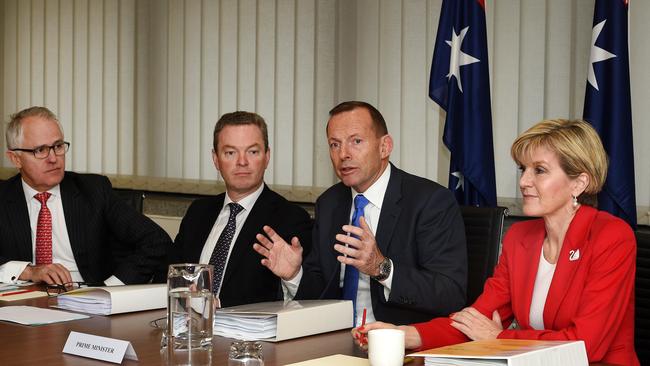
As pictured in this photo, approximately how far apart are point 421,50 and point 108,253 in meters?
1.96

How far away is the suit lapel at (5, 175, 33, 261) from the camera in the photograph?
11.8 feet

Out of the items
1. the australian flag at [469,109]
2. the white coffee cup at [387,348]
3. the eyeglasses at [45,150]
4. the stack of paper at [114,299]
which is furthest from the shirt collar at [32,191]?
the white coffee cup at [387,348]

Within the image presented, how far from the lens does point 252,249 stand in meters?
3.24

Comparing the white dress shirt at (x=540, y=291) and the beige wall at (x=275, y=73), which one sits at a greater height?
the beige wall at (x=275, y=73)

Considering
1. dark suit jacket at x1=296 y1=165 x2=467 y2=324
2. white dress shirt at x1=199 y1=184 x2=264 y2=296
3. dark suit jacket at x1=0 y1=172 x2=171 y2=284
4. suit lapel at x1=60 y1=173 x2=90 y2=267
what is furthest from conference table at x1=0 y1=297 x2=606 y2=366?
suit lapel at x1=60 y1=173 x2=90 y2=267

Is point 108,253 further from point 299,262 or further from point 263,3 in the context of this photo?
point 263,3

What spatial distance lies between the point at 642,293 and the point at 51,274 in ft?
6.56

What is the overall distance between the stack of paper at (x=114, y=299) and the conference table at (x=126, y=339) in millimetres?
45

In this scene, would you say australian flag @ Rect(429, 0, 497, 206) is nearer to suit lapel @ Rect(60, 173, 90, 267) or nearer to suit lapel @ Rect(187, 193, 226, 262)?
suit lapel @ Rect(187, 193, 226, 262)

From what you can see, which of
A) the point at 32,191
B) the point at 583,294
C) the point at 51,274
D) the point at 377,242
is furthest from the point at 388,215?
the point at 32,191

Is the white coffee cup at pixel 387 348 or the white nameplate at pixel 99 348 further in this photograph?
the white nameplate at pixel 99 348

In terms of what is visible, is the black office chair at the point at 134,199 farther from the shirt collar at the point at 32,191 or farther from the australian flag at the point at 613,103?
the australian flag at the point at 613,103

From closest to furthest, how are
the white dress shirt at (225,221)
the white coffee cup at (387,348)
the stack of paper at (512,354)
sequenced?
the stack of paper at (512,354), the white coffee cup at (387,348), the white dress shirt at (225,221)

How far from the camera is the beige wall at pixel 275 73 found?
4129 mm
